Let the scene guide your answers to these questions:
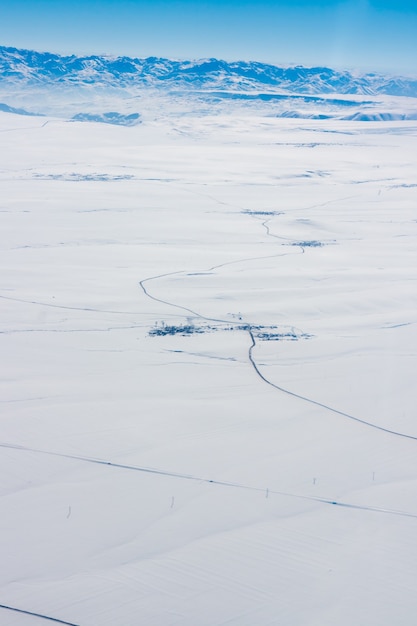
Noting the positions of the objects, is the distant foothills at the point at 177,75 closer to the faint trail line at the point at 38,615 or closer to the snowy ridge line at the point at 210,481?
the snowy ridge line at the point at 210,481

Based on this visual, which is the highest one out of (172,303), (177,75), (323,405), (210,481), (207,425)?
(177,75)

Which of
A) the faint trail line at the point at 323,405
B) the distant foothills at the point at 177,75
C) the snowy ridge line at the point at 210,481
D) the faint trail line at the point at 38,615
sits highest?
the distant foothills at the point at 177,75

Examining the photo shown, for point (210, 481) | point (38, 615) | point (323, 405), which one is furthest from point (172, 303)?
point (38, 615)

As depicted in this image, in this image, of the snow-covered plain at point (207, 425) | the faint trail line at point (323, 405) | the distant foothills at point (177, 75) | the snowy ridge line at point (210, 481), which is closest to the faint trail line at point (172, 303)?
the snow-covered plain at point (207, 425)

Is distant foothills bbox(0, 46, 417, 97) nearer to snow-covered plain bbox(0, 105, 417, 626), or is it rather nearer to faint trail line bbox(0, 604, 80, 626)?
snow-covered plain bbox(0, 105, 417, 626)

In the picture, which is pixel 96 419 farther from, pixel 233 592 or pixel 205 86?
pixel 205 86

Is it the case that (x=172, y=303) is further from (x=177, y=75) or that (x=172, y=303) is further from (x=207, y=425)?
(x=177, y=75)

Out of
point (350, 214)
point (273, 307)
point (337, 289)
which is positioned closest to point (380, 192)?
point (350, 214)
